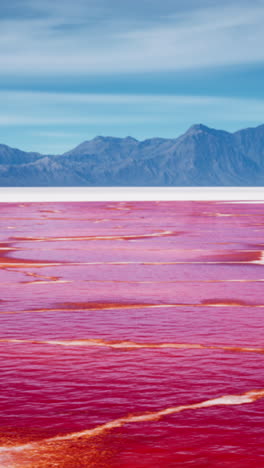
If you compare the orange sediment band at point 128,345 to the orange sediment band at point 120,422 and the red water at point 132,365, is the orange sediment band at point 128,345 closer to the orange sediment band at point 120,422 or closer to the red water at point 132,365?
the red water at point 132,365

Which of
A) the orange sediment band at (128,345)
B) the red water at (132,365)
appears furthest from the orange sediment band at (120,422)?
the orange sediment band at (128,345)

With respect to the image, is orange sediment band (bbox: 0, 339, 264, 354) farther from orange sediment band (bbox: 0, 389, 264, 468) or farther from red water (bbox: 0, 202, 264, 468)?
orange sediment band (bbox: 0, 389, 264, 468)

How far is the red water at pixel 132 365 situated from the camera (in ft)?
9.94

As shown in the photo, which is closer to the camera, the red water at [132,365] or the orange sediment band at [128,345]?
the red water at [132,365]

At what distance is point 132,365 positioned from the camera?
4336 mm

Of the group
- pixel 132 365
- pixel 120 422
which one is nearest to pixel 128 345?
pixel 132 365

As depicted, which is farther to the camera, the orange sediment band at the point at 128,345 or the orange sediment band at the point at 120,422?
the orange sediment band at the point at 128,345

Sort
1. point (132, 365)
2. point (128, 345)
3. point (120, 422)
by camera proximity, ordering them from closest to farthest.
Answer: point (120, 422) < point (132, 365) < point (128, 345)

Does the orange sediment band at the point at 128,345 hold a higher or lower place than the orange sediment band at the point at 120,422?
higher

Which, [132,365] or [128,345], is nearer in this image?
[132,365]

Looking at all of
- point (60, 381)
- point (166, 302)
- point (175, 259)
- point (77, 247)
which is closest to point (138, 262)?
point (175, 259)

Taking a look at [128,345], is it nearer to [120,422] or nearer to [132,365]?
[132,365]

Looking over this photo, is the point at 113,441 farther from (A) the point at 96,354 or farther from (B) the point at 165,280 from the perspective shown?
(B) the point at 165,280

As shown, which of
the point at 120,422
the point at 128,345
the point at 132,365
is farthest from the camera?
the point at 128,345
